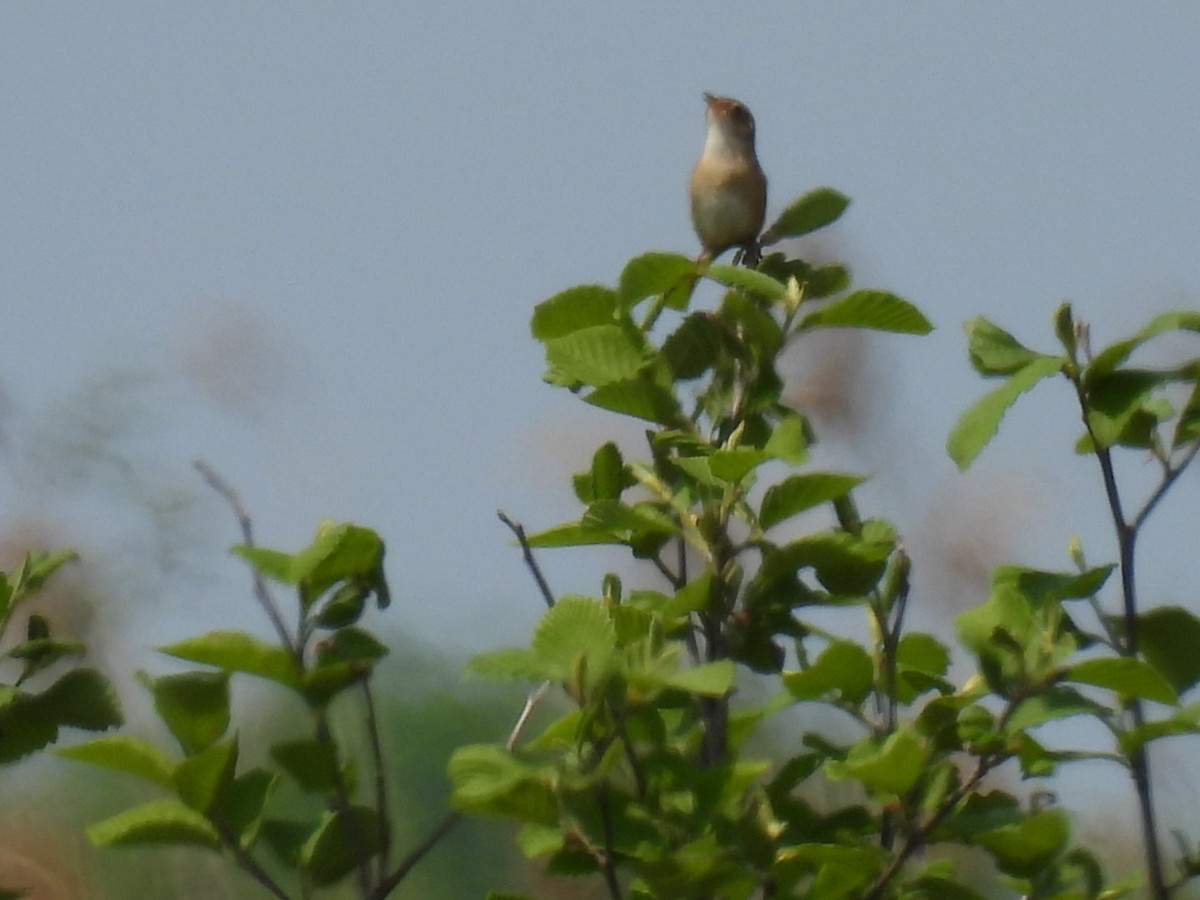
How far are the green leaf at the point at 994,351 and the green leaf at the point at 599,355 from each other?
276 mm

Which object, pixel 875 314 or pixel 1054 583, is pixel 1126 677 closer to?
pixel 1054 583

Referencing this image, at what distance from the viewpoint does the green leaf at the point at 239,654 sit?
1354 mm

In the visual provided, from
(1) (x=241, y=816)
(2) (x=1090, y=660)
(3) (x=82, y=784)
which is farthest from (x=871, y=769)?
(3) (x=82, y=784)

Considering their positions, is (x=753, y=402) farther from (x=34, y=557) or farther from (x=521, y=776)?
(x=34, y=557)

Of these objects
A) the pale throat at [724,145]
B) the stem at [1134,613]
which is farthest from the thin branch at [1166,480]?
the pale throat at [724,145]

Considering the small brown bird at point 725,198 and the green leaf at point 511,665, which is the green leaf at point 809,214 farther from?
the small brown bird at point 725,198

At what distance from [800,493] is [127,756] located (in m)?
0.57

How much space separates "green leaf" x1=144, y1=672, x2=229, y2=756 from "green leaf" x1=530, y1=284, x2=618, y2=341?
0.42 m

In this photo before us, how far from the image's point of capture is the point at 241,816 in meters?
1.38

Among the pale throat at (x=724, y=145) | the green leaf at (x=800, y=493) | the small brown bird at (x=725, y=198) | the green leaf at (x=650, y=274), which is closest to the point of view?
the green leaf at (x=800, y=493)

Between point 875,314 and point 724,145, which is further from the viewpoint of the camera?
point 724,145

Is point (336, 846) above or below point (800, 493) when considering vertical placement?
below

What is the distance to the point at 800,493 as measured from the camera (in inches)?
55.7

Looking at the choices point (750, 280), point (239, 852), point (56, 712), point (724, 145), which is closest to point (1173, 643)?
point (750, 280)
